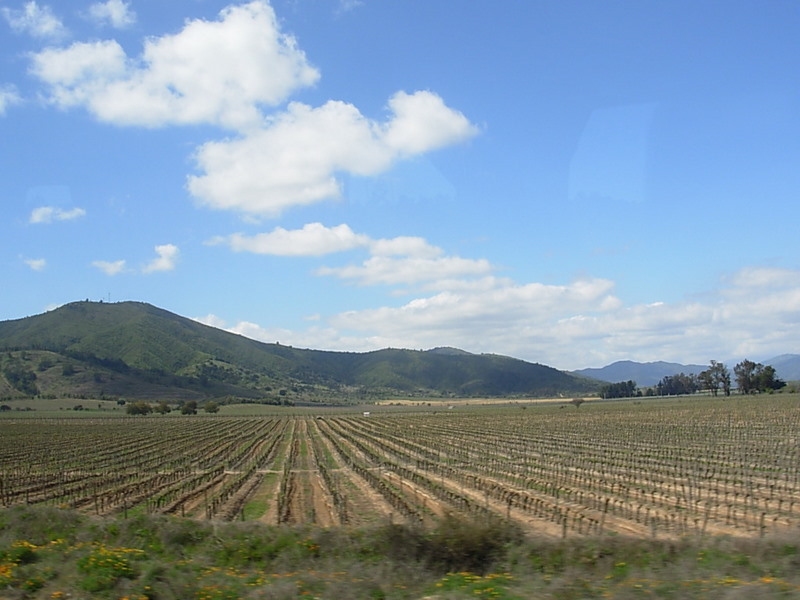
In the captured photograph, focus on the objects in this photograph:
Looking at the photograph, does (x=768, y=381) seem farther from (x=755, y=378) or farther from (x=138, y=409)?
(x=138, y=409)

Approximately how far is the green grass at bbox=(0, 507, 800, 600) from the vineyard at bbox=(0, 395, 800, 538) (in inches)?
71.1

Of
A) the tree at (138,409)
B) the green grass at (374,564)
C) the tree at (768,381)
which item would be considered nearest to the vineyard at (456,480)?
the green grass at (374,564)

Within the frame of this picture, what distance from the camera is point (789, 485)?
27.4m

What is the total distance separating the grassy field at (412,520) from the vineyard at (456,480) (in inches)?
6.6

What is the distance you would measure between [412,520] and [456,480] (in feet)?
44.6

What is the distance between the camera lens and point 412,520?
19.0 metres

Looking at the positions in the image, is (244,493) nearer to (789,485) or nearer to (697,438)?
(789,485)

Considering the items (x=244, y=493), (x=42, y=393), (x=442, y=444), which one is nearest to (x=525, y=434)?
(x=442, y=444)

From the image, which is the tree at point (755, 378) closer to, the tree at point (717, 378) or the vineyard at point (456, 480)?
the tree at point (717, 378)

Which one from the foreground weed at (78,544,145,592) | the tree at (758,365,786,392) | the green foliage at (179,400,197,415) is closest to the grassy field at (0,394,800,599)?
the foreground weed at (78,544,145,592)

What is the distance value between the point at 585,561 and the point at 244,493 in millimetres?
20220

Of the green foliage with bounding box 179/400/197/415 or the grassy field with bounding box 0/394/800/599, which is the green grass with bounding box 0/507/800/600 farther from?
the green foliage with bounding box 179/400/197/415

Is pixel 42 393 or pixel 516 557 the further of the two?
pixel 42 393

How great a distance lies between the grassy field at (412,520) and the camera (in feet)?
36.7
